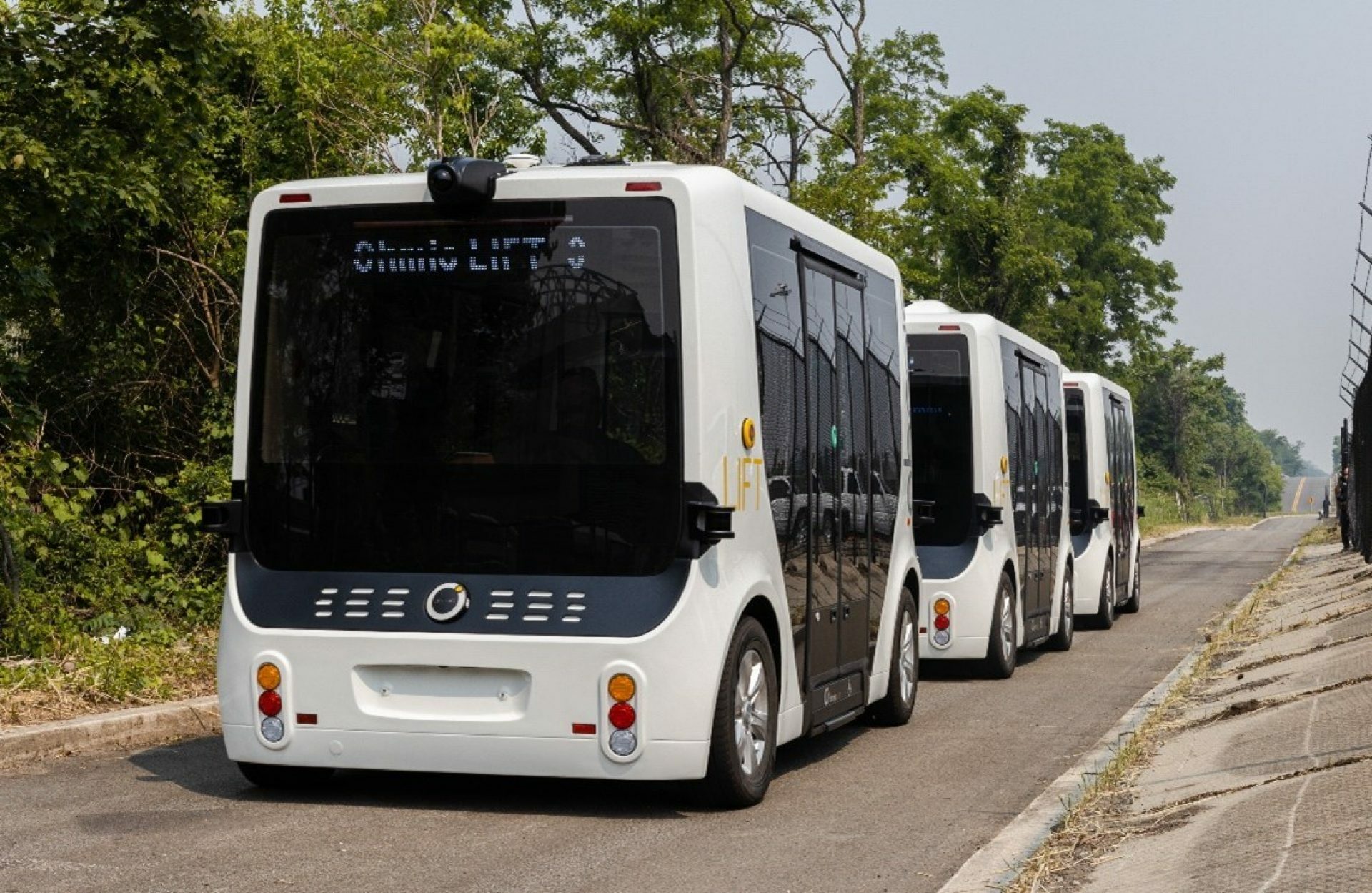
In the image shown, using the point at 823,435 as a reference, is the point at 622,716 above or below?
below

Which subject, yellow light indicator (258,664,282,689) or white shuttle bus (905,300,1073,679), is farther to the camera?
white shuttle bus (905,300,1073,679)

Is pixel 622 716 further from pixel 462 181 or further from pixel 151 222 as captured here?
pixel 151 222

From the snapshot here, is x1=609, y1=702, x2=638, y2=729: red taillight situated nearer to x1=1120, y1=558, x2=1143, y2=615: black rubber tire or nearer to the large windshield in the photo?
the large windshield

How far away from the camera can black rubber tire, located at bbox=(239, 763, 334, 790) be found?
8.99 meters

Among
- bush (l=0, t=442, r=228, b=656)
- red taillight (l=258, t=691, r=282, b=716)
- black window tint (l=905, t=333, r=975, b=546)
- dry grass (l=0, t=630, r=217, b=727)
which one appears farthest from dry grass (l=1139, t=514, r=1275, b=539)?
red taillight (l=258, t=691, r=282, b=716)

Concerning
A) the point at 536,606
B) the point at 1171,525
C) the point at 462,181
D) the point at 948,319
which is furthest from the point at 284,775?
the point at 1171,525

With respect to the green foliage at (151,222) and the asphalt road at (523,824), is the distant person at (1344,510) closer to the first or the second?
the green foliage at (151,222)

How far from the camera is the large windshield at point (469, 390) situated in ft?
27.6

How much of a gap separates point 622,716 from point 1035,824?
1.81 m

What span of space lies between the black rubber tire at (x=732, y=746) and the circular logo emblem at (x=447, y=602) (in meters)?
1.17

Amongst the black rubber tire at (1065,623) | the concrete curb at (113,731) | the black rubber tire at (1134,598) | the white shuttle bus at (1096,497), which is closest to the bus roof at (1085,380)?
the white shuttle bus at (1096,497)

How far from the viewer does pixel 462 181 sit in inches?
340

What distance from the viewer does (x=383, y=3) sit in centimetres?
2445

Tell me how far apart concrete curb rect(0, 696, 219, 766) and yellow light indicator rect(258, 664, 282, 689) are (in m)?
2.13
